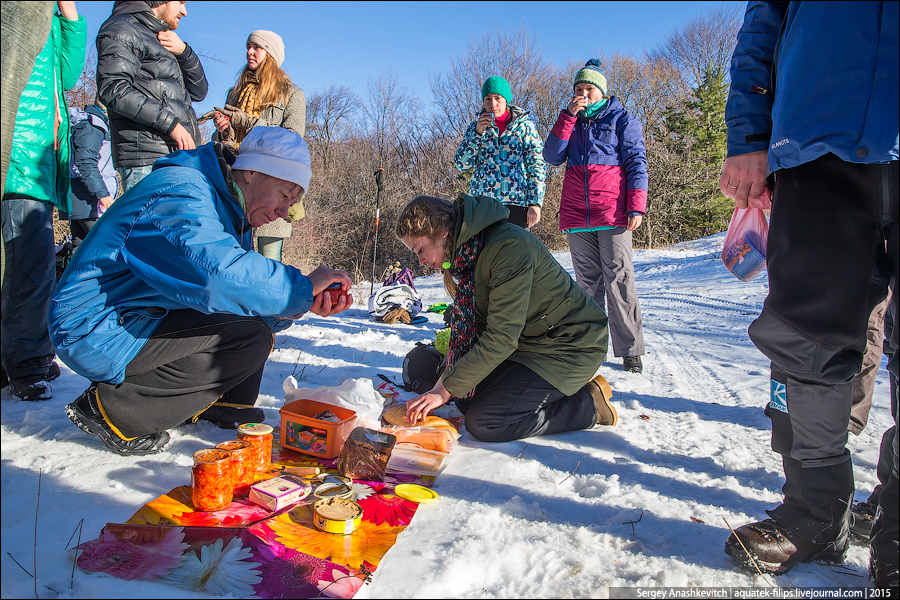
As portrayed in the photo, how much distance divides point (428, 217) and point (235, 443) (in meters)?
1.26

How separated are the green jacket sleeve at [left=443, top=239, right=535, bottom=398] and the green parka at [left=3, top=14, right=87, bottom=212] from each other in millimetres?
2191

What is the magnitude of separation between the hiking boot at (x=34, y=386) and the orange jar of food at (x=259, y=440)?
1316mm

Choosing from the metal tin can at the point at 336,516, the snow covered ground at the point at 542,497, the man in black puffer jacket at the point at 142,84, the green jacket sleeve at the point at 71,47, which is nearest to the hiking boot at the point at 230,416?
the snow covered ground at the point at 542,497

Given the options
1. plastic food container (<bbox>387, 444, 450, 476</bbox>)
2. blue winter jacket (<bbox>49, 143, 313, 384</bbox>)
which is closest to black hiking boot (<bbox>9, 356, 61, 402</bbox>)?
blue winter jacket (<bbox>49, 143, 313, 384</bbox>)

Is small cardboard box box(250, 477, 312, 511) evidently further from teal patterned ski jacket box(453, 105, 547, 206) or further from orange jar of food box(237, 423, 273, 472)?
teal patterned ski jacket box(453, 105, 547, 206)

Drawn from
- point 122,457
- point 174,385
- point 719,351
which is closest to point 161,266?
point 174,385

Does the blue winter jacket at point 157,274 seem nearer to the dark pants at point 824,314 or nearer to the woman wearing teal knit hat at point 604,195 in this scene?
the dark pants at point 824,314

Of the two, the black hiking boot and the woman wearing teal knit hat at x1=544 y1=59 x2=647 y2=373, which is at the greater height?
the woman wearing teal knit hat at x1=544 y1=59 x2=647 y2=373

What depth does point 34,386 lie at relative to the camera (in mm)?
2461

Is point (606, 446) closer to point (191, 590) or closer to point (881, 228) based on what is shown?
point (881, 228)

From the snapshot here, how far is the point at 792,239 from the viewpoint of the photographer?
134cm

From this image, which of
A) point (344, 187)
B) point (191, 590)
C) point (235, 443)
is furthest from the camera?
point (344, 187)

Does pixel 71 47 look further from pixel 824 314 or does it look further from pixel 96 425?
pixel 824 314

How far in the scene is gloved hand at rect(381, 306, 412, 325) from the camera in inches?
222
